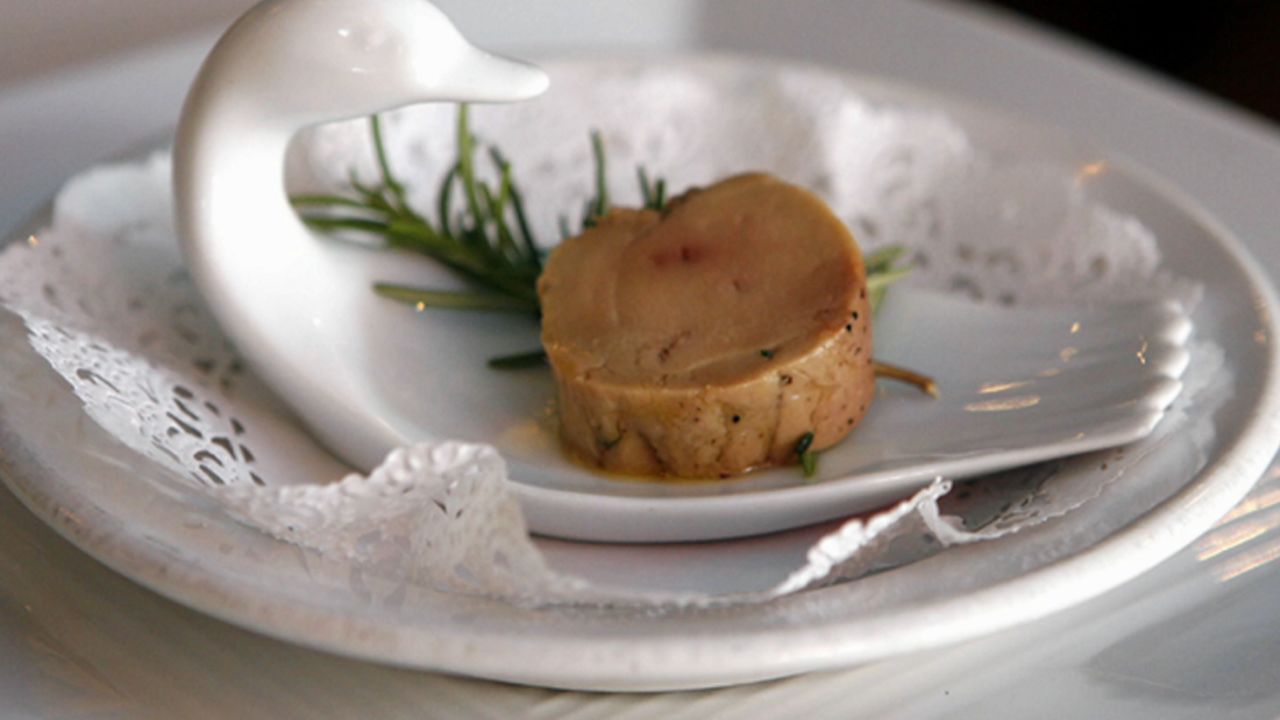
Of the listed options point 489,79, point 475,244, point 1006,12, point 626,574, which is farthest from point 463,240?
point 1006,12

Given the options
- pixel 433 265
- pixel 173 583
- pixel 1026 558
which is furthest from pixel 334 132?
pixel 1026 558

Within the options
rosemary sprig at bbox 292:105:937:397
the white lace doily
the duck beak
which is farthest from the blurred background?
the duck beak

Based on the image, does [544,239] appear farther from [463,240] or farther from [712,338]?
[712,338]

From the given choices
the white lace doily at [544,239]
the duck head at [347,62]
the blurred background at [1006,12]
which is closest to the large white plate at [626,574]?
the white lace doily at [544,239]

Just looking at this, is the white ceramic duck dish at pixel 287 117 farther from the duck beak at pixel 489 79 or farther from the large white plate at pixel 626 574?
the large white plate at pixel 626 574

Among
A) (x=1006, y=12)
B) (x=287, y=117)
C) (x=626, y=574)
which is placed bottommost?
(x=1006, y=12)
